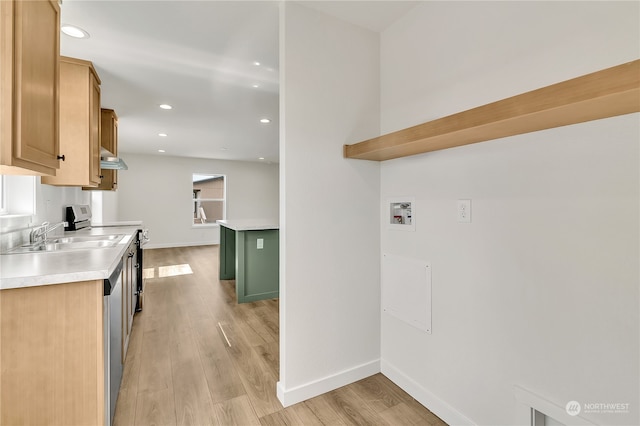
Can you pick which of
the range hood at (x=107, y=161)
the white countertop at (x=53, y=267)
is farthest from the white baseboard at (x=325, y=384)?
the range hood at (x=107, y=161)

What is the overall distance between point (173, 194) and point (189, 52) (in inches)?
257

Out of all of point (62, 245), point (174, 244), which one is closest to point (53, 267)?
point (62, 245)

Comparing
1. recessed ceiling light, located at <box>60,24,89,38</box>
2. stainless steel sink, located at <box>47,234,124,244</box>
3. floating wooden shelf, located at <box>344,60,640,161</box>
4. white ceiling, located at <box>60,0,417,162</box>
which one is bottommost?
stainless steel sink, located at <box>47,234,124,244</box>

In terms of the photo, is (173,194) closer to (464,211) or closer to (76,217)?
(76,217)

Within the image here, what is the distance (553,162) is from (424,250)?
0.82 meters

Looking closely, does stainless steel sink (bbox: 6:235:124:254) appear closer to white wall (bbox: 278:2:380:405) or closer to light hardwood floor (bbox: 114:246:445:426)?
light hardwood floor (bbox: 114:246:445:426)

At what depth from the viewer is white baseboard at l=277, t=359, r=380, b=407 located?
183 centimetres

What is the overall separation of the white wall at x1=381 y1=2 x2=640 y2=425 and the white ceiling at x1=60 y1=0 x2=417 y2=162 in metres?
0.72

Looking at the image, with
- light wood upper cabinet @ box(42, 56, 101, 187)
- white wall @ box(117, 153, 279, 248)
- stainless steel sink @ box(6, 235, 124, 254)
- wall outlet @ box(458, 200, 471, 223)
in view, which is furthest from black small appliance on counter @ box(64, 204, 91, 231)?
white wall @ box(117, 153, 279, 248)

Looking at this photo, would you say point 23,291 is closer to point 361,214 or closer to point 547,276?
point 361,214

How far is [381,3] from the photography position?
73.8 inches

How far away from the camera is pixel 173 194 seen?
827 cm

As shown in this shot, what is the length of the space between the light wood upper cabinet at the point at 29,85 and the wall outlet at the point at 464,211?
2.08 meters

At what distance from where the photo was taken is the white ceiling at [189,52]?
76.5 inches
